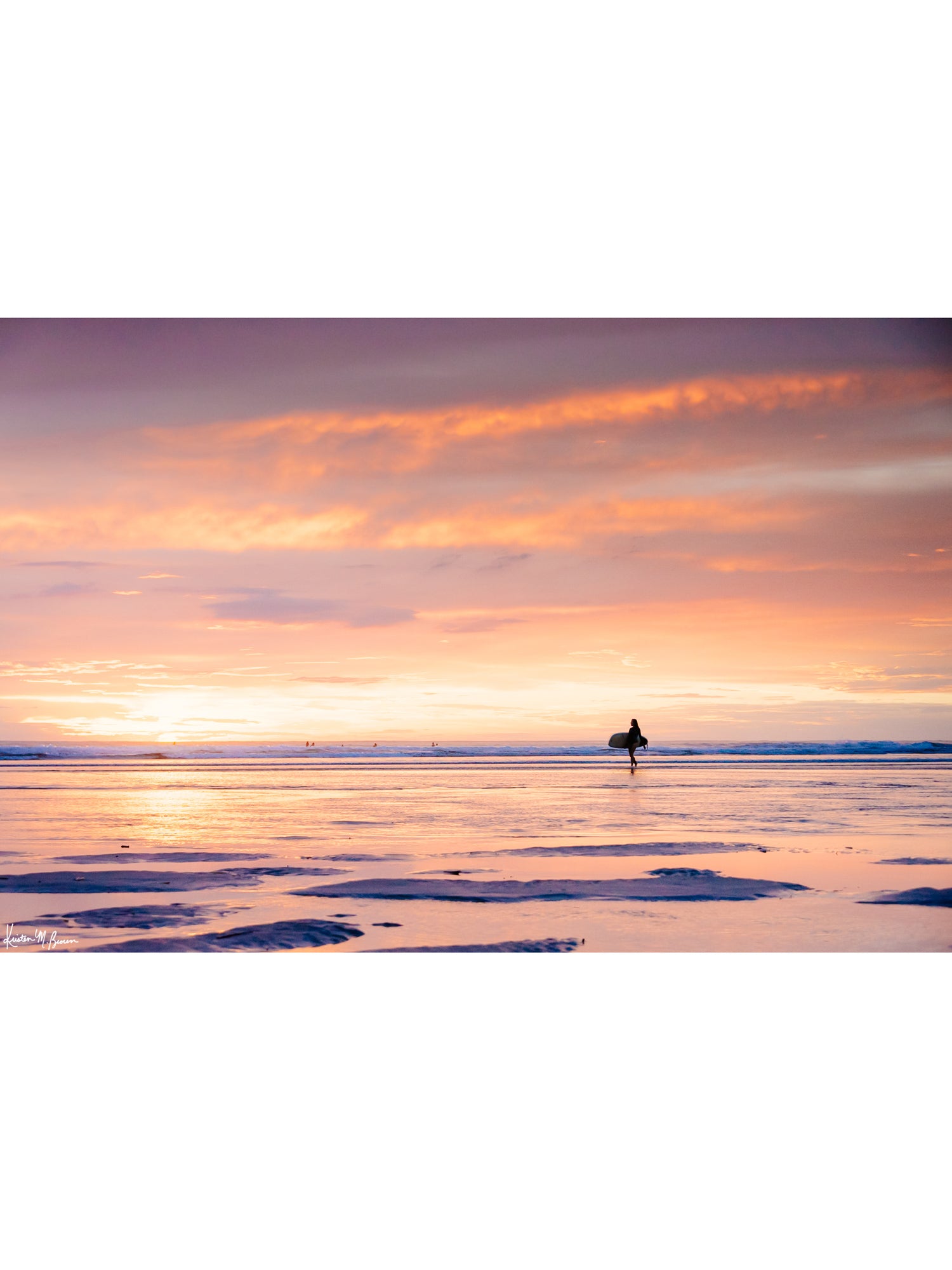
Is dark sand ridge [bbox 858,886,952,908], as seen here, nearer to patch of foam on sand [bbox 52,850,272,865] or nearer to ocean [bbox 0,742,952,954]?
ocean [bbox 0,742,952,954]

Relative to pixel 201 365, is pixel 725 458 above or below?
below

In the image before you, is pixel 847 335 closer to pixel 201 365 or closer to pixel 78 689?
pixel 201 365

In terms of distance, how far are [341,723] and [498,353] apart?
3.51 metres

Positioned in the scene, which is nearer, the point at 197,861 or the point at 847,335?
the point at 197,861

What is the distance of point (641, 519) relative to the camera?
6891 mm

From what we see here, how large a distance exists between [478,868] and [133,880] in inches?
62.8

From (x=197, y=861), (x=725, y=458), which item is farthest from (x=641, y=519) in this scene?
(x=197, y=861)

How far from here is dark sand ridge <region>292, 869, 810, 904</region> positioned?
160 inches

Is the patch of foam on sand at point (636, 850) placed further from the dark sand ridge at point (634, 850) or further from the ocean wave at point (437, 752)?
the ocean wave at point (437, 752)

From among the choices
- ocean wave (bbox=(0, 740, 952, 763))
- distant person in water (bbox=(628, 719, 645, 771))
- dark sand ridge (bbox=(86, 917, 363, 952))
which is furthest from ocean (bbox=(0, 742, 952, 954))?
ocean wave (bbox=(0, 740, 952, 763))

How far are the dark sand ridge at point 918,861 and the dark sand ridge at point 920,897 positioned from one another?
1.60ft

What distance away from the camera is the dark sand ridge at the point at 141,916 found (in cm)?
369

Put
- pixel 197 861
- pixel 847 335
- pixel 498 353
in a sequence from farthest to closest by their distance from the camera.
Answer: pixel 498 353 → pixel 847 335 → pixel 197 861

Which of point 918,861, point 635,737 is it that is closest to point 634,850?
point 918,861
